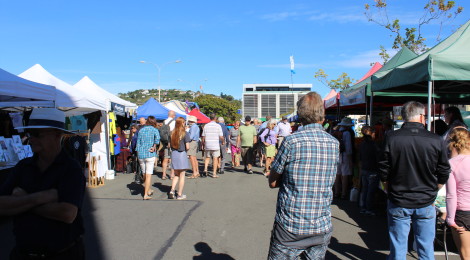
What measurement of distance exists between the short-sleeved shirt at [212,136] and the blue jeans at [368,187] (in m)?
5.30

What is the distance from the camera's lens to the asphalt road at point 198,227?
4.84 meters

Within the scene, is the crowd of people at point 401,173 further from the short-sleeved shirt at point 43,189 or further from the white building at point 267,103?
the white building at point 267,103

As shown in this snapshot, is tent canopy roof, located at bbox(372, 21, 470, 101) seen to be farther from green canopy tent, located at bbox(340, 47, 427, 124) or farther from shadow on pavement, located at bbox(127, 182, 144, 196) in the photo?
shadow on pavement, located at bbox(127, 182, 144, 196)

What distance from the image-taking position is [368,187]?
6.56 m

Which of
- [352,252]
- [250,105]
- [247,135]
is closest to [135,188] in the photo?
[247,135]

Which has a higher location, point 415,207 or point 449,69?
point 449,69

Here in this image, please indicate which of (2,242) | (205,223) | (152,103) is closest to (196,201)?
(205,223)

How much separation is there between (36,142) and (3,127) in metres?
7.04

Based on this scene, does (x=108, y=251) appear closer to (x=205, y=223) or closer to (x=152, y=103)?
(x=205, y=223)

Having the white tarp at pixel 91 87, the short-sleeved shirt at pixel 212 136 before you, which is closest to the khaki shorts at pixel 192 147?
the short-sleeved shirt at pixel 212 136

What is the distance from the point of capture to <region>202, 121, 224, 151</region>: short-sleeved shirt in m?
11.1

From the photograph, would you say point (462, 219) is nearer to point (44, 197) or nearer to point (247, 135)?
point (44, 197)

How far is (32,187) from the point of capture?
227 centimetres

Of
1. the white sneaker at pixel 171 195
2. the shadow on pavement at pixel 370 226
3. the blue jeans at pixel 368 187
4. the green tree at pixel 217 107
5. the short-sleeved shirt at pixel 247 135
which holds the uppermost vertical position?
the green tree at pixel 217 107
